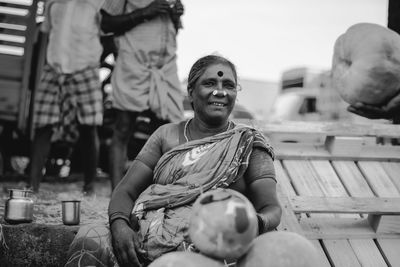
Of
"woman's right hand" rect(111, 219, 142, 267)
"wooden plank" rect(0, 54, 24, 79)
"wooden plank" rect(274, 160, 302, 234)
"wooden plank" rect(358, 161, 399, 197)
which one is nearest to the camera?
"woman's right hand" rect(111, 219, 142, 267)

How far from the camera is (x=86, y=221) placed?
10.3 ft

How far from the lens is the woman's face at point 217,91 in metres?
2.60

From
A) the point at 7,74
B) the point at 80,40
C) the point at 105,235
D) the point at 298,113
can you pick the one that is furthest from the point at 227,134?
the point at 298,113

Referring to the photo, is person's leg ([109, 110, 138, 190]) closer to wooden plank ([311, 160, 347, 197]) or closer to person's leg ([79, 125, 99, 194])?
person's leg ([79, 125, 99, 194])

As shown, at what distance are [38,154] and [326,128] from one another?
237cm

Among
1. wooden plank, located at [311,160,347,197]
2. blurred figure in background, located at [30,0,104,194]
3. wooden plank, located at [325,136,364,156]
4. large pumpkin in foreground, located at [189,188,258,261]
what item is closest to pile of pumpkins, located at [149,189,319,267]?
large pumpkin in foreground, located at [189,188,258,261]

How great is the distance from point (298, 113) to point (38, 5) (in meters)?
9.12

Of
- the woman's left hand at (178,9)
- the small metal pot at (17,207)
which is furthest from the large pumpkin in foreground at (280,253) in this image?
the woman's left hand at (178,9)

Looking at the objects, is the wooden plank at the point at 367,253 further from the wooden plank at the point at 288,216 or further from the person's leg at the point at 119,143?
the person's leg at the point at 119,143

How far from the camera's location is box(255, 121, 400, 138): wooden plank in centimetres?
326

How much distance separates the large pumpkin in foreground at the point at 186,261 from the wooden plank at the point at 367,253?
1.23 metres

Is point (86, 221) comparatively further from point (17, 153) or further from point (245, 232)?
point (17, 153)

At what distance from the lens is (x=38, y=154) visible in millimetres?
4246

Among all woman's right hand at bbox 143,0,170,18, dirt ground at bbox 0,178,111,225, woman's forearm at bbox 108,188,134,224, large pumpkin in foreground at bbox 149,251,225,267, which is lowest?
dirt ground at bbox 0,178,111,225
